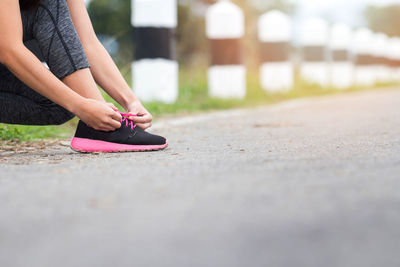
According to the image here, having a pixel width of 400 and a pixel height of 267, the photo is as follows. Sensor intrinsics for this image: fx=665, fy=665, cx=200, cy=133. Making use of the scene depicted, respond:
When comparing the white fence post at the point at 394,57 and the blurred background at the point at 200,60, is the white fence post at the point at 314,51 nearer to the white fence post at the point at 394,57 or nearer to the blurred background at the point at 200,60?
the blurred background at the point at 200,60

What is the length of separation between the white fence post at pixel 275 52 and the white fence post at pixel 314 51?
1845 mm

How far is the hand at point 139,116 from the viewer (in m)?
2.68

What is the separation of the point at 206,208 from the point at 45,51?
1.37 meters

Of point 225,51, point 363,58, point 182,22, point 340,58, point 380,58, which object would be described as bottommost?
point 380,58

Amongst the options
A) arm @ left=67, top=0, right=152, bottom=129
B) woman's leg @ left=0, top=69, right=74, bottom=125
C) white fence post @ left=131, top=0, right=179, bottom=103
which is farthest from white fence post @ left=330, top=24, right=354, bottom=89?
woman's leg @ left=0, top=69, right=74, bottom=125

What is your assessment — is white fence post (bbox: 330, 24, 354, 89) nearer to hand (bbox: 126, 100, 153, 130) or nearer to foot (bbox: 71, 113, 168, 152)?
hand (bbox: 126, 100, 153, 130)

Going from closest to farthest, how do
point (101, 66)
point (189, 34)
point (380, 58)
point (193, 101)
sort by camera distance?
point (101, 66), point (193, 101), point (189, 34), point (380, 58)

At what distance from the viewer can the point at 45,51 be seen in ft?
8.45

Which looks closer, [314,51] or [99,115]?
[99,115]

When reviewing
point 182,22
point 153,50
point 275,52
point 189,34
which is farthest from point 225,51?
point 189,34

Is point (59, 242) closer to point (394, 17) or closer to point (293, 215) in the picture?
point (293, 215)

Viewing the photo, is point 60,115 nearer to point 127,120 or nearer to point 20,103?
point 20,103

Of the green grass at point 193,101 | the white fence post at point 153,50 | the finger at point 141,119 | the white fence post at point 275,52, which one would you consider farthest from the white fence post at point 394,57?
the finger at point 141,119

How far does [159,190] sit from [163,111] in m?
3.24
